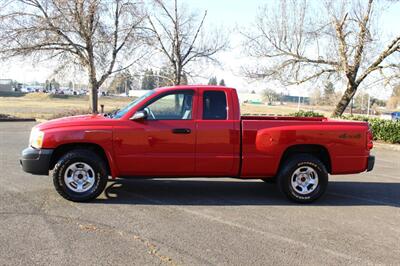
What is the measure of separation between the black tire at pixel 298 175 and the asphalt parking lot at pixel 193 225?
0.16 meters

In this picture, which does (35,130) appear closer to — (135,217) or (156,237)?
(135,217)

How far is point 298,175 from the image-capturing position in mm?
6641

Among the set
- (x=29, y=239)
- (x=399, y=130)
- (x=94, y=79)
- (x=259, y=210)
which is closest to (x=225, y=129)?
(x=259, y=210)

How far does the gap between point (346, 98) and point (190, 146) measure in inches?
610

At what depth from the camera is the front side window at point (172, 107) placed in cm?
638

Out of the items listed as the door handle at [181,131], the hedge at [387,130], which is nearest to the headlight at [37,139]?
the door handle at [181,131]

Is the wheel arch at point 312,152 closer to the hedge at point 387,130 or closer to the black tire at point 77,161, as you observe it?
the black tire at point 77,161

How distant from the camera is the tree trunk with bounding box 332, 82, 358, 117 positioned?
1944 cm

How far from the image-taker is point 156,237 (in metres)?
4.78

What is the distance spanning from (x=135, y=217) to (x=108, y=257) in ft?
4.43

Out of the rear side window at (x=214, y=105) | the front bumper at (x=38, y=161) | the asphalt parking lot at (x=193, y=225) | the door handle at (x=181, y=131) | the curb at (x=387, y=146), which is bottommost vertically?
the asphalt parking lot at (x=193, y=225)

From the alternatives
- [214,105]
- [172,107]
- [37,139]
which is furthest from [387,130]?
[37,139]

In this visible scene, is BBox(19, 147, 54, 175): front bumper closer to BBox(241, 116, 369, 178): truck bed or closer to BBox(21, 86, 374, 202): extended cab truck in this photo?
BBox(21, 86, 374, 202): extended cab truck

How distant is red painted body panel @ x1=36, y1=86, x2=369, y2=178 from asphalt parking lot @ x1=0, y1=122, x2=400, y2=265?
0.56 metres
